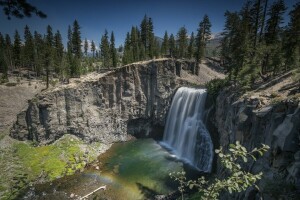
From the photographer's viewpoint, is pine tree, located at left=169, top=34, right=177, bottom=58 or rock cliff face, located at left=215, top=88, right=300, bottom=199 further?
pine tree, located at left=169, top=34, right=177, bottom=58

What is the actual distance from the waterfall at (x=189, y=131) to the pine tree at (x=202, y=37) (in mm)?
18645

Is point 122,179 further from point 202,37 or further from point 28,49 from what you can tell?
point 28,49

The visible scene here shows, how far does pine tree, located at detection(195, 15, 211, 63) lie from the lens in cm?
5294

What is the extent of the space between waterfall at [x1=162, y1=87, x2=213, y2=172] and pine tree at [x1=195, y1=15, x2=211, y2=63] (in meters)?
18.6

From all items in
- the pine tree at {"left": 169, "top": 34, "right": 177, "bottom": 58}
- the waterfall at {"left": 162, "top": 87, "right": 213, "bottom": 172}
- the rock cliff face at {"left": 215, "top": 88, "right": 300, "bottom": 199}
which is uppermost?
the pine tree at {"left": 169, "top": 34, "right": 177, "bottom": 58}

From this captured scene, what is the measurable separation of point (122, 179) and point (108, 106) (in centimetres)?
1574

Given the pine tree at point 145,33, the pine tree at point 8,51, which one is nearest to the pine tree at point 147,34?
the pine tree at point 145,33

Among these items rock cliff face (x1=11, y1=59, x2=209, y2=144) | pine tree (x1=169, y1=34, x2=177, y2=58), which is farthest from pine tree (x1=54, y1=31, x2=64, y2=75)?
pine tree (x1=169, y1=34, x2=177, y2=58)

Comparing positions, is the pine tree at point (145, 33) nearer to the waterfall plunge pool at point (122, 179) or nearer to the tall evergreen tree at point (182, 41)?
the tall evergreen tree at point (182, 41)

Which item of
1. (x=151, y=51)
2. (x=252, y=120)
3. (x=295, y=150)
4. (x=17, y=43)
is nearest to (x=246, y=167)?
(x=252, y=120)

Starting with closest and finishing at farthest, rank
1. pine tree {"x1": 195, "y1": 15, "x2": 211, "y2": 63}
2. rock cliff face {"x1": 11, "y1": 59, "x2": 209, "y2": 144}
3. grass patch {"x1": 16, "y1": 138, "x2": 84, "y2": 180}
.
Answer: grass patch {"x1": 16, "y1": 138, "x2": 84, "y2": 180} → rock cliff face {"x1": 11, "y1": 59, "x2": 209, "y2": 144} → pine tree {"x1": 195, "y1": 15, "x2": 211, "y2": 63}

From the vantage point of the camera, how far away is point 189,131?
109 feet

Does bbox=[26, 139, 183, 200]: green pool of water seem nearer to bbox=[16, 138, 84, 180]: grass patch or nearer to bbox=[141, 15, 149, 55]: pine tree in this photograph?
bbox=[16, 138, 84, 180]: grass patch

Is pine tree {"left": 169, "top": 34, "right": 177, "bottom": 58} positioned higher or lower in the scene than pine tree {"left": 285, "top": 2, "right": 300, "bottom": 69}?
higher
